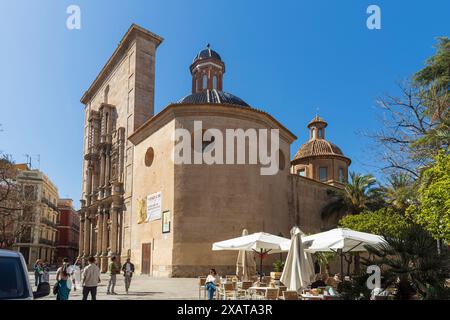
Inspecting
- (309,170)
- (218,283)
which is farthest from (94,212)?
(218,283)

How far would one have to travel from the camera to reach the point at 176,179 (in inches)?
983

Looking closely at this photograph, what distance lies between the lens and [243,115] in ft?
87.4

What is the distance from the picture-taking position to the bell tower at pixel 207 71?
3538 centimetres

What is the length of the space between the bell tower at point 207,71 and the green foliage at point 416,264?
2914 centimetres

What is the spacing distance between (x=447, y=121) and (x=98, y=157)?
103 feet

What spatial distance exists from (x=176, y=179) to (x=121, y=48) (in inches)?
687

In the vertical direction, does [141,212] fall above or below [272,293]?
above

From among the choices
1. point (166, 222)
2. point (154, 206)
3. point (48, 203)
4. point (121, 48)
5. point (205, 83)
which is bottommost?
point (166, 222)

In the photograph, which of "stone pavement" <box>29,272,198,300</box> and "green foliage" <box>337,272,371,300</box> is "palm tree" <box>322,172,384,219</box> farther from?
"green foliage" <box>337,272,371,300</box>

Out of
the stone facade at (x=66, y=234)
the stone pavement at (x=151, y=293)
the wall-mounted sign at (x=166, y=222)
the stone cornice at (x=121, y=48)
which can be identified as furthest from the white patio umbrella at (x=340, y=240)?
the stone facade at (x=66, y=234)

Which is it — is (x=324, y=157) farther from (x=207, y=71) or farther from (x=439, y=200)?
(x=439, y=200)

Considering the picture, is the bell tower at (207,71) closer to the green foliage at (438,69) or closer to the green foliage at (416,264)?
the green foliage at (438,69)

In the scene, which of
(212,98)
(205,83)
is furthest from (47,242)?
(212,98)

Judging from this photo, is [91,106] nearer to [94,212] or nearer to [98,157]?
[98,157]
